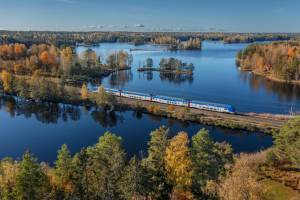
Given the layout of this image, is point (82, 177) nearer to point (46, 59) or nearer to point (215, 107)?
point (215, 107)

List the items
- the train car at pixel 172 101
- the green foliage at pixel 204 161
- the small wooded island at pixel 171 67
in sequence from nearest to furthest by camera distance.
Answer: the green foliage at pixel 204 161 < the train car at pixel 172 101 < the small wooded island at pixel 171 67

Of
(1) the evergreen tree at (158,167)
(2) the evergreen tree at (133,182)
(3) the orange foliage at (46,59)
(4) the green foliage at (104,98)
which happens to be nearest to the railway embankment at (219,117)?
(4) the green foliage at (104,98)

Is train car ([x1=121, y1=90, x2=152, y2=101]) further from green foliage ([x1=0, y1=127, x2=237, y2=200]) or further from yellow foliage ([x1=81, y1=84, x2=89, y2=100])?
green foliage ([x1=0, y1=127, x2=237, y2=200])

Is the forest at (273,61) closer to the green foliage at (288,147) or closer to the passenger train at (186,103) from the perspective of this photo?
the passenger train at (186,103)

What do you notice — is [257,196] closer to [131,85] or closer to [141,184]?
[141,184]

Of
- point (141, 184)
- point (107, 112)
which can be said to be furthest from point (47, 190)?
point (107, 112)

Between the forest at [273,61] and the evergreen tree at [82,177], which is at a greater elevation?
the forest at [273,61]
